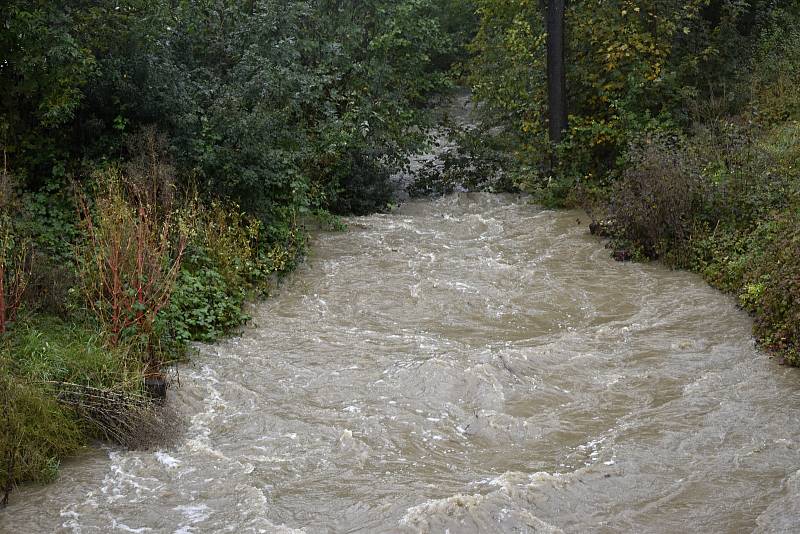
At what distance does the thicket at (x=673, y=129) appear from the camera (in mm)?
11539

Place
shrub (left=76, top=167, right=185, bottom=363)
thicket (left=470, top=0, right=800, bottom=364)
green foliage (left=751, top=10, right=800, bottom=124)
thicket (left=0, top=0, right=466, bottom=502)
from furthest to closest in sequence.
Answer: green foliage (left=751, top=10, right=800, bottom=124) → thicket (left=470, top=0, right=800, bottom=364) → shrub (left=76, top=167, right=185, bottom=363) → thicket (left=0, top=0, right=466, bottom=502)

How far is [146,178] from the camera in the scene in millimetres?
10672

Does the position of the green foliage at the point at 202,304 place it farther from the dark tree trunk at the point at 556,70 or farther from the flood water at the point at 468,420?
the dark tree trunk at the point at 556,70

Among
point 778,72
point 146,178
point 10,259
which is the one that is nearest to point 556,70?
point 778,72

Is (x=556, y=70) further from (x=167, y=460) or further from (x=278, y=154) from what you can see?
(x=167, y=460)

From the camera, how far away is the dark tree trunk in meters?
17.4

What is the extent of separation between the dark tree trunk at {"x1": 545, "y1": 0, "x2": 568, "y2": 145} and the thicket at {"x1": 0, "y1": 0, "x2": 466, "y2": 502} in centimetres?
290

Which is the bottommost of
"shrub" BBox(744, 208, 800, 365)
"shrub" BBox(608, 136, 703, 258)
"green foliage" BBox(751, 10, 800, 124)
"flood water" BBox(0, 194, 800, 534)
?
"flood water" BBox(0, 194, 800, 534)

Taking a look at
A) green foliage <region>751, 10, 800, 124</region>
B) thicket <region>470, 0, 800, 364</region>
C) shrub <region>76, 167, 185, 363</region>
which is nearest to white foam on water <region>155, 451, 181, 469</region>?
shrub <region>76, 167, 185, 363</region>

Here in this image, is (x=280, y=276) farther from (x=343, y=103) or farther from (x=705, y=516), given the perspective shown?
(x=705, y=516)

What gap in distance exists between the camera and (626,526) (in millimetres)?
5953

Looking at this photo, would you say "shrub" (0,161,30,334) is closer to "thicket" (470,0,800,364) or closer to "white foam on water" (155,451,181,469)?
Result: "white foam on water" (155,451,181,469)

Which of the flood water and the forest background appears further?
the forest background

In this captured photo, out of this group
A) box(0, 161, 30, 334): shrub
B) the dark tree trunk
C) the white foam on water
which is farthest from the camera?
the dark tree trunk
